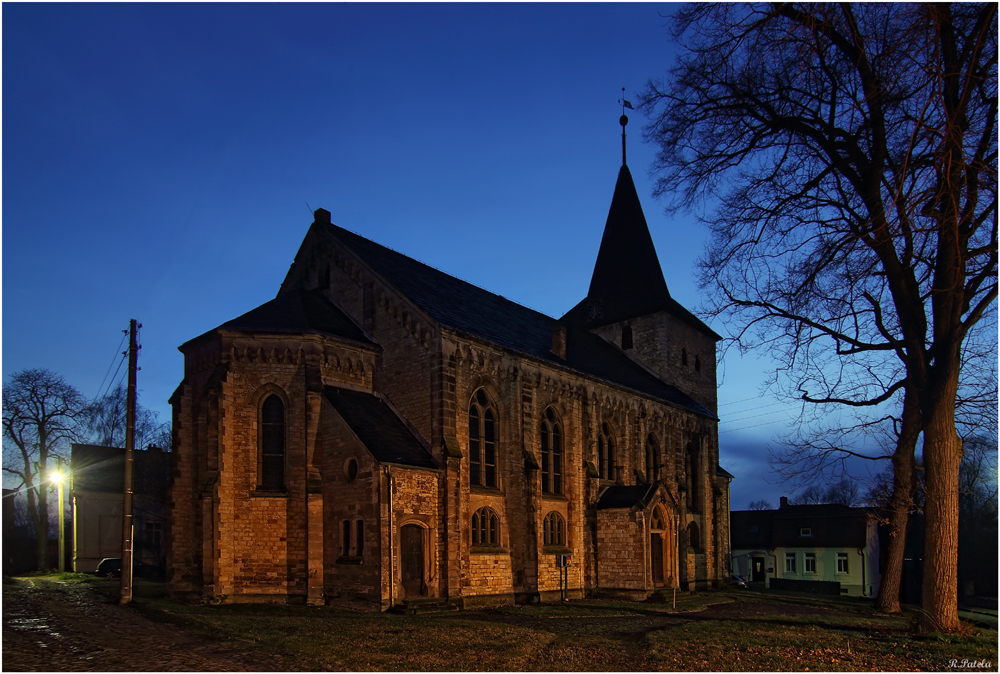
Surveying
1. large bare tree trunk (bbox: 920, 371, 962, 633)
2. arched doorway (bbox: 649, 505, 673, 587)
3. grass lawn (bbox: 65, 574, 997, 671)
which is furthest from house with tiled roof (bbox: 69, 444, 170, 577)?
large bare tree trunk (bbox: 920, 371, 962, 633)

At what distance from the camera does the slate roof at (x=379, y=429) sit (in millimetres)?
21109

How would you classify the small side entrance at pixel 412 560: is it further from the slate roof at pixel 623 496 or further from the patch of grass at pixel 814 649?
the slate roof at pixel 623 496

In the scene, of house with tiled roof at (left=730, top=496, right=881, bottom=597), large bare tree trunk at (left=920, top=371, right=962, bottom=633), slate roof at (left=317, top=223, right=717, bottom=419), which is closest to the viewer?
large bare tree trunk at (left=920, top=371, right=962, bottom=633)

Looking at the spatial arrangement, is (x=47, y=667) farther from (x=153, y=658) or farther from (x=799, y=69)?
(x=799, y=69)

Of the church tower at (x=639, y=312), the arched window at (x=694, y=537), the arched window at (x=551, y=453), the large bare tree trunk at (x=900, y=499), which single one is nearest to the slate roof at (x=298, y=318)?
the arched window at (x=551, y=453)

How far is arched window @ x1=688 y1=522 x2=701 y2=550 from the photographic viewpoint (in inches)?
1422

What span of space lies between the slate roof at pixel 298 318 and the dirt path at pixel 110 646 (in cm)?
858

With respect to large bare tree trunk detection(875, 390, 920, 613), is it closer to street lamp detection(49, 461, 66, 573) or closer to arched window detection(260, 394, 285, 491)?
arched window detection(260, 394, 285, 491)

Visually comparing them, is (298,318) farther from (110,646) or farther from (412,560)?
(110,646)

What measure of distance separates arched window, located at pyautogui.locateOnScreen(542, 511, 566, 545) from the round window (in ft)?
27.3

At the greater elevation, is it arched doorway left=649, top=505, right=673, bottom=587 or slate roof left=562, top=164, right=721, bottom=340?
slate roof left=562, top=164, right=721, bottom=340

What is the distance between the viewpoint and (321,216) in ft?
91.7

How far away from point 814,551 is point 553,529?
33.2 m

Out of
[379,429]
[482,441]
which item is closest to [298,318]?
[379,429]
